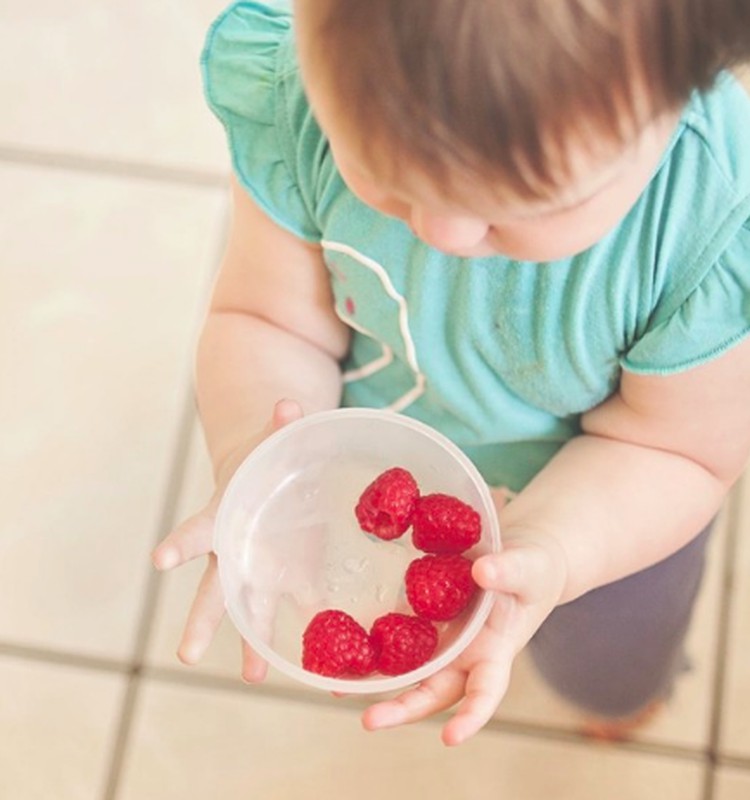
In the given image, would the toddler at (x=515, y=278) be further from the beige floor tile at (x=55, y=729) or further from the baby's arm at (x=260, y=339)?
the beige floor tile at (x=55, y=729)

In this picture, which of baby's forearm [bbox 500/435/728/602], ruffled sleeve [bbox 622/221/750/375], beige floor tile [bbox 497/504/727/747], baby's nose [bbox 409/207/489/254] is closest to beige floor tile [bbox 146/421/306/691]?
beige floor tile [bbox 497/504/727/747]

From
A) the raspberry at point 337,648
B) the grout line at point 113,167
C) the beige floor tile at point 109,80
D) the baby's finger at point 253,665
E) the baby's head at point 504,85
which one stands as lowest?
the grout line at point 113,167

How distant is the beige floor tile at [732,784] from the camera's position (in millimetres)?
976

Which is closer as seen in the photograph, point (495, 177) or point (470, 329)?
point (495, 177)

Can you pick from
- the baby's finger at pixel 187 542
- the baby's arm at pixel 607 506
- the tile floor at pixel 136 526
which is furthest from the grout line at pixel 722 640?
the baby's finger at pixel 187 542

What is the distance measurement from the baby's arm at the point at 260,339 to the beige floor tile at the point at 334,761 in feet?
1.09

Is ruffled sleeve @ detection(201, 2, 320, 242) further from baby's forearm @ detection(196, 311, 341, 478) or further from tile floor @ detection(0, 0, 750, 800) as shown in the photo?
tile floor @ detection(0, 0, 750, 800)

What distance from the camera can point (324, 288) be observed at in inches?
29.6

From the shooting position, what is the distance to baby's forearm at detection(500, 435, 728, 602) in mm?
695

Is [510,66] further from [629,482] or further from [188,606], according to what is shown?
[188,606]

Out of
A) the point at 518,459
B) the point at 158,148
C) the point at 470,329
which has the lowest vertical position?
the point at 158,148

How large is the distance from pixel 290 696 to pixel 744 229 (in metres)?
0.60

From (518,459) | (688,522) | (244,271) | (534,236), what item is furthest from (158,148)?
(534,236)

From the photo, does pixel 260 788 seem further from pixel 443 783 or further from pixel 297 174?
pixel 297 174
